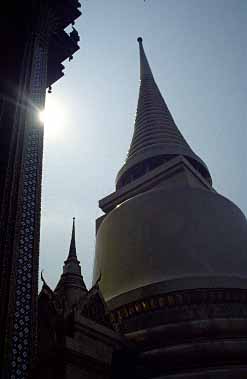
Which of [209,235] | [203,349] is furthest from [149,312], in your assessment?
[209,235]

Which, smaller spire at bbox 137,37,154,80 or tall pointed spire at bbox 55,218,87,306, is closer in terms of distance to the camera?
tall pointed spire at bbox 55,218,87,306

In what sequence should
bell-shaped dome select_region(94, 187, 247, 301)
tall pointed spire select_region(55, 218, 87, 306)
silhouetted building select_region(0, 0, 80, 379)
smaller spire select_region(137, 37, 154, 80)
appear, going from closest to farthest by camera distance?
1. silhouetted building select_region(0, 0, 80, 379)
2. tall pointed spire select_region(55, 218, 87, 306)
3. bell-shaped dome select_region(94, 187, 247, 301)
4. smaller spire select_region(137, 37, 154, 80)

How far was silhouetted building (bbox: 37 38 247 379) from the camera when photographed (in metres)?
6.60

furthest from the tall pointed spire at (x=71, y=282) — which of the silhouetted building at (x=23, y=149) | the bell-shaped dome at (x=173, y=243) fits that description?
the silhouetted building at (x=23, y=149)

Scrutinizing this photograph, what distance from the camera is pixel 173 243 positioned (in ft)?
33.6

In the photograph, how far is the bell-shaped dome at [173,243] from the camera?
9.55 meters

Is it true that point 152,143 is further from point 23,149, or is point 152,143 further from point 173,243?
point 23,149

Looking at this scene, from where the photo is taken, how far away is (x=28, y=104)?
5.55 metres

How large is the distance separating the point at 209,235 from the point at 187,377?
3.85 m

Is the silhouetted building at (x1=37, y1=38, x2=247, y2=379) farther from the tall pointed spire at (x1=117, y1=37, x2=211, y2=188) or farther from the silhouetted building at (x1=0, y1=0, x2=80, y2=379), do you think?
the silhouetted building at (x1=0, y1=0, x2=80, y2=379)

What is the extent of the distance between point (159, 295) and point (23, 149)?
511 centimetres

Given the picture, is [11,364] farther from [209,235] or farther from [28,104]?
[209,235]

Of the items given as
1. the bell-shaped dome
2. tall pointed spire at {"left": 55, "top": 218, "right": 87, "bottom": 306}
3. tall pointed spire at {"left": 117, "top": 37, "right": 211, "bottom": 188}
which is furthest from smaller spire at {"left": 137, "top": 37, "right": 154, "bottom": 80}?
tall pointed spire at {"left": 55, "top": 218, "right": 87, "bottom": 306}

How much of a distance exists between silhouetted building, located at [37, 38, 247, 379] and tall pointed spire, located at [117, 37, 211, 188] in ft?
4.01
